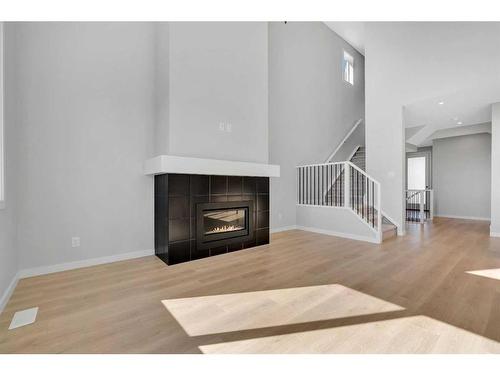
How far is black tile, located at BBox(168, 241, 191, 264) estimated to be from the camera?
2.95 metres

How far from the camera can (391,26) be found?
16.4ft

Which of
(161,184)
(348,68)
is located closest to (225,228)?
(161,184)

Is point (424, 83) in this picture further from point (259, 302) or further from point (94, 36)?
point (94, 36)

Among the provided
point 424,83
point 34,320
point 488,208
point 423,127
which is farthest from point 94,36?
point 488,208

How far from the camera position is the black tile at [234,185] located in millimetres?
3525

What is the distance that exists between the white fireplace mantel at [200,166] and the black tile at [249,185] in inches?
5.3

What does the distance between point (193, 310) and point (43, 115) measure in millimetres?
2682

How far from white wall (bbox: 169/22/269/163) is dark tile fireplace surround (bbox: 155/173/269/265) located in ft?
1.31

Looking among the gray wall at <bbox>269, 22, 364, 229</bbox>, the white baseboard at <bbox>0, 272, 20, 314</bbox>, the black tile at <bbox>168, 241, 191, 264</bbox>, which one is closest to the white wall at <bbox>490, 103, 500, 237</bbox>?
the gray wall at <bbox>269, 22, 364, 229</bbox>

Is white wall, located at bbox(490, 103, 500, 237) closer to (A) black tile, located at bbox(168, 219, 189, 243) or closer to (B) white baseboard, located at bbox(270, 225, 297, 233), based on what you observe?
(B) white baseboard, located at bbox(270, 225, 297, 233)

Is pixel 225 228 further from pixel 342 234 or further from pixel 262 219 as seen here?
pixel 342 234

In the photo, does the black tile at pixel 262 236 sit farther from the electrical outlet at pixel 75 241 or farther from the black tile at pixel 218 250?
the electrical outlet at pixel 75 241
